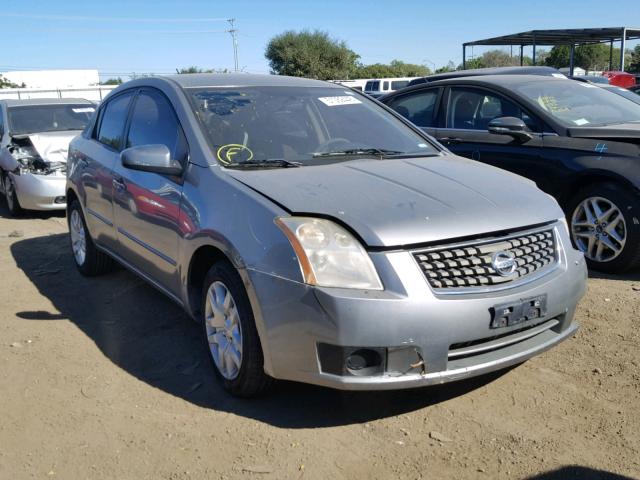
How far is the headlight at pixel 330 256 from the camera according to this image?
2.79 m

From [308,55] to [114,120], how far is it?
2144 inches

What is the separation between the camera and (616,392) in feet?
10.9

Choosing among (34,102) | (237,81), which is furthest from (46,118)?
(237,81)

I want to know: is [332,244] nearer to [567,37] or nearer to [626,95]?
[626,95]

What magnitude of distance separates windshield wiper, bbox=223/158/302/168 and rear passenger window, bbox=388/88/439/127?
3.39m

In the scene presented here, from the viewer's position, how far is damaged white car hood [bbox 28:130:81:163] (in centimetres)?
872

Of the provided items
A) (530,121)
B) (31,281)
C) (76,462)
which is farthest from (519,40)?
(76,462)

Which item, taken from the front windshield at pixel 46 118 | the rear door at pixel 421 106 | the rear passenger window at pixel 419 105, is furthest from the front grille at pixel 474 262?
the front windshield at pixel 46 118

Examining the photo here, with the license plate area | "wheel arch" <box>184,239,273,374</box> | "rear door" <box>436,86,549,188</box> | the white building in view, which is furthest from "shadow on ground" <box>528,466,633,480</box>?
the white building

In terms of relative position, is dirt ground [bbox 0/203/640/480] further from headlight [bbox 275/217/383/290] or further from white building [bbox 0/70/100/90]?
white building [bbox 0/70/100/90]

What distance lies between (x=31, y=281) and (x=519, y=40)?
30074mm

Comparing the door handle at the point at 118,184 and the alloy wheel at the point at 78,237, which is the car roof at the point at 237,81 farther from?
the alloy wheel at the point at 78,237

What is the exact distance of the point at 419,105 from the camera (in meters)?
7.00

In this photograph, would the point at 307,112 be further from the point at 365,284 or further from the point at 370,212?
the point at 365,284
